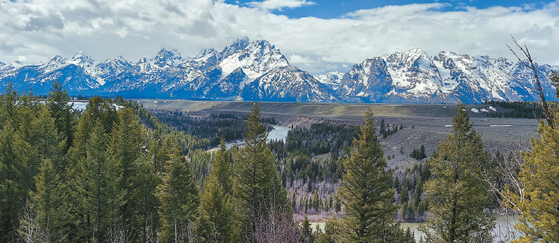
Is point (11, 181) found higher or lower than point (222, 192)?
higher

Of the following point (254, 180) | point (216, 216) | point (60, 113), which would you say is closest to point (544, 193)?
point (216, 216)

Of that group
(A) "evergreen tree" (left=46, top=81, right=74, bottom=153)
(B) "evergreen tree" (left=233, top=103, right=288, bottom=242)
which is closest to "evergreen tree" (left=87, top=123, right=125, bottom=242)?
(B) "evergreen tree" (left=233, top=103, right=288, bottom=242)

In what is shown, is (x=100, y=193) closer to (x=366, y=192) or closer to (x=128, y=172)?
(x=128, y=172)

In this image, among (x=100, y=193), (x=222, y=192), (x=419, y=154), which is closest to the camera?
(x=100, y=193)

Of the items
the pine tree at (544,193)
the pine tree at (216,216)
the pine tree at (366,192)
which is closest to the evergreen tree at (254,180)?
the pine tree at (216,216)

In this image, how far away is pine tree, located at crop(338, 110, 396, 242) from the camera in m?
19.7

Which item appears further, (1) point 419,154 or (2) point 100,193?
(1) point 419,154

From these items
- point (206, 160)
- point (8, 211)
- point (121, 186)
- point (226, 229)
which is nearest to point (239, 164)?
point (226, 229)

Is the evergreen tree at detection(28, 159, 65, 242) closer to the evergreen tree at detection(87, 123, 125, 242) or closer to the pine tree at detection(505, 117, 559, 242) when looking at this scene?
the evergreen tree at detection(87, 123, 125, 242)

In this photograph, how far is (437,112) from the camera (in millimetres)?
193000

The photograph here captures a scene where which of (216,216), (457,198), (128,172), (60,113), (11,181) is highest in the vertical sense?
(60,113)

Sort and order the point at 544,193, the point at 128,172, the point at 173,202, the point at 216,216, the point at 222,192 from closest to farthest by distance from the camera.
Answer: the point at 544,193 → the point at 216,216 → the point at 173,202 → the point at 222,192 → the point at 128,172

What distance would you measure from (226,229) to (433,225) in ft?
49.3

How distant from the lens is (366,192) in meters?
19.8
